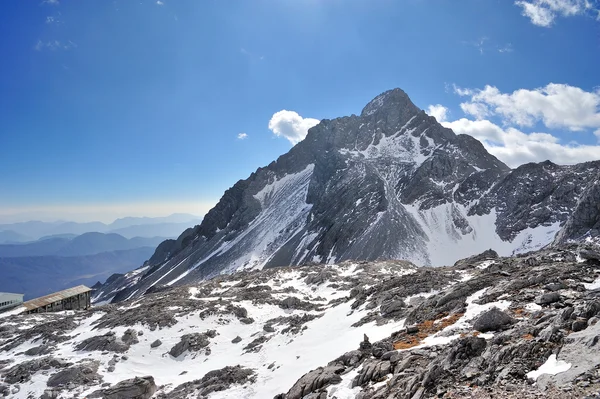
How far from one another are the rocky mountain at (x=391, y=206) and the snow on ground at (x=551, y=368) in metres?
94.2

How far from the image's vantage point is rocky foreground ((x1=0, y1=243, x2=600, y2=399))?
36.1 ft

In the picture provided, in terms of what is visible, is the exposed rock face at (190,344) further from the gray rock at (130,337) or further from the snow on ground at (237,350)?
the gray rock at (130,337)

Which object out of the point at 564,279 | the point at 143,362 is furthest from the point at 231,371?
the point at 564,279

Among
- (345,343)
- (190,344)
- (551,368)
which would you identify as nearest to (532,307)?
(551,368)

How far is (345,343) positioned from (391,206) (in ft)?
373

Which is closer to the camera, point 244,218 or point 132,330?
point 132,330

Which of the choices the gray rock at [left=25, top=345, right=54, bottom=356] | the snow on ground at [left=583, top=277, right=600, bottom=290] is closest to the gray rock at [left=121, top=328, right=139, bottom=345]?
the gray rock at [left=25, top=345, right=54, bottom=356]

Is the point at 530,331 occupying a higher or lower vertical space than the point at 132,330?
higher

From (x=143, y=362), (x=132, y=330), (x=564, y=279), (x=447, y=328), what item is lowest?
(x=143, y=362)

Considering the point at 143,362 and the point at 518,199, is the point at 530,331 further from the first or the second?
the point at 518,199

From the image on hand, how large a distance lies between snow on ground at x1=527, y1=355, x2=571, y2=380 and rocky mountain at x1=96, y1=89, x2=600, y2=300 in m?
94.2

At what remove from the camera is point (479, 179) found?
139375 mm

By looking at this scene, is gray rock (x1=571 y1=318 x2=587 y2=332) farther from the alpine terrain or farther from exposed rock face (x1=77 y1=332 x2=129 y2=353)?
exposed rock face (x1=77 y1=332 x2=129 y2=353)

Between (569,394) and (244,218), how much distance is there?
570 feet
